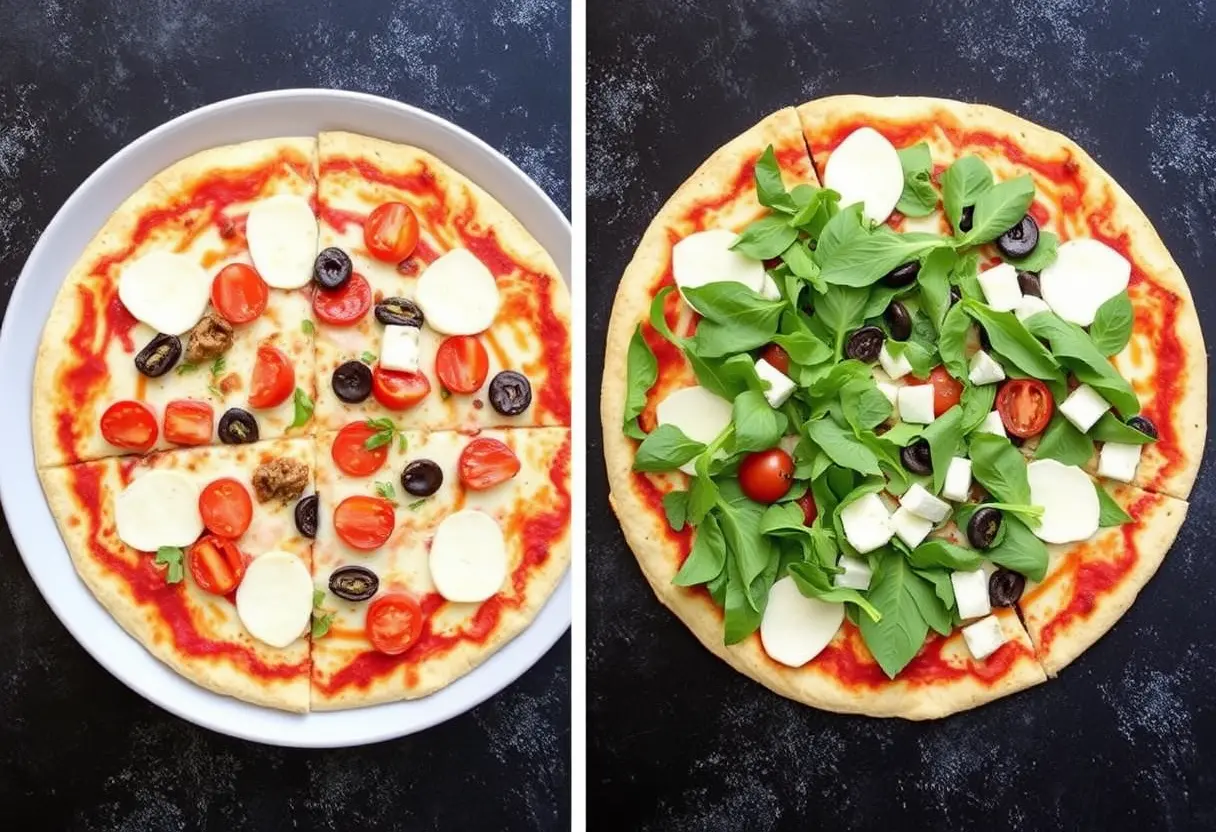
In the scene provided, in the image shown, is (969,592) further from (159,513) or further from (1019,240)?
(159,513)

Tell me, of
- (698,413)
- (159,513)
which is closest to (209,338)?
(159,513)

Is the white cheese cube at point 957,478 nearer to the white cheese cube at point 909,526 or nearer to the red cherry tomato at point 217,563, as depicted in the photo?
the white cheese cube at point 909,526

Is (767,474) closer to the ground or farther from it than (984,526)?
farther from it

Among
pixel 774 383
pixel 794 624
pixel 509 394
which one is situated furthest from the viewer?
pixel 509 394

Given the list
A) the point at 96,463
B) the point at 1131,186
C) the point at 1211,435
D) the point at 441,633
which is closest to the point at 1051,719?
the point at 1211,435

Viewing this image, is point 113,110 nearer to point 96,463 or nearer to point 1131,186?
point 96,463

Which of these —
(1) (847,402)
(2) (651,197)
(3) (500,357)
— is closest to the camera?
(1) (847,402)
